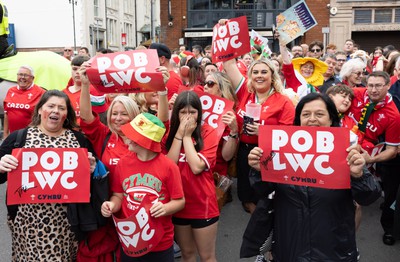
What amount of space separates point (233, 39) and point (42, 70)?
3266 mm

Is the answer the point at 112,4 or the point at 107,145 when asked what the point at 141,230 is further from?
the point at 112,4

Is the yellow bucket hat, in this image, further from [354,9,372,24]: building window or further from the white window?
the white window

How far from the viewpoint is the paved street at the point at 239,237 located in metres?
4.37

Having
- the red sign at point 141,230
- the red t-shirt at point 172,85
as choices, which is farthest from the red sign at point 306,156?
the red t-shirt at point 172,85

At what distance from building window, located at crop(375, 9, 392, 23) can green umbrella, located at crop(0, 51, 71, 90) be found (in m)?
21.2

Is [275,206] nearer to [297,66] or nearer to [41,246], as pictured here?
[41,246]

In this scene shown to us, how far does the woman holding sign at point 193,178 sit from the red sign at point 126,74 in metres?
0.28

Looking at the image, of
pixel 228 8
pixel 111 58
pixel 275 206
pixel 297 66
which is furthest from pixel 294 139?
pixel 228 8

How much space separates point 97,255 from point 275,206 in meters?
1.41

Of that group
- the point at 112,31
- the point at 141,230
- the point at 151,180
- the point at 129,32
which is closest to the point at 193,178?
the point at 151,180

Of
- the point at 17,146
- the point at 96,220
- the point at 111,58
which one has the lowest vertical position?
the point at 96,220

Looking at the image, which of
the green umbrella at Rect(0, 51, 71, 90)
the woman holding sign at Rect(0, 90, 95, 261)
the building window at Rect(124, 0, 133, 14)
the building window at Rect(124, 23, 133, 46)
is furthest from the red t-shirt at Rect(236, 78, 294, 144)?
the building window at Rect(124, 0, 133, 14)

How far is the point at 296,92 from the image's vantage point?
4.93 m

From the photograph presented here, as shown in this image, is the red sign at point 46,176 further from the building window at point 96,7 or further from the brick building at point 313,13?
the building window at point 96,7
